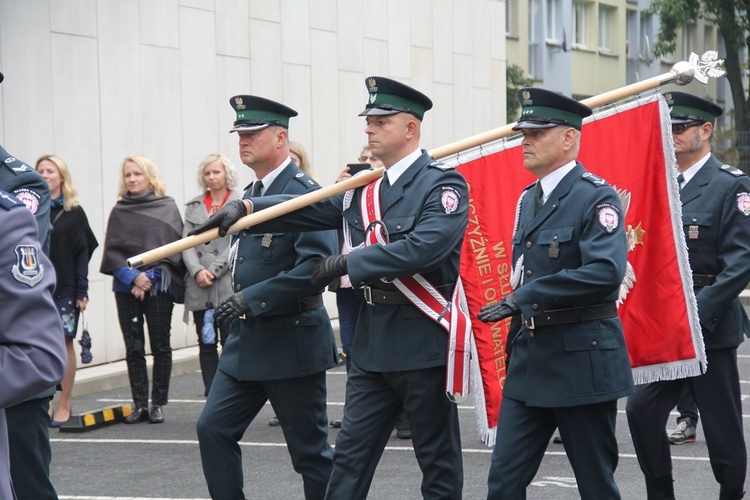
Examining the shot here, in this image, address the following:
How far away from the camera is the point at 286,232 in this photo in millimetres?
5621

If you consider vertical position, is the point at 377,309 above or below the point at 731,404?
above

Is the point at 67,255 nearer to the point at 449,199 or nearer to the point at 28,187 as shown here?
the point at 28,187

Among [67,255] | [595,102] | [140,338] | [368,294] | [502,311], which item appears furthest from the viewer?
[140,338]

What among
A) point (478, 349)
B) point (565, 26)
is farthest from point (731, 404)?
point (565, 26)

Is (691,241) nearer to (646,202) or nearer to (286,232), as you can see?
(646,202)

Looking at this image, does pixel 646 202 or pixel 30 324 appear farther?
pixel 646 202

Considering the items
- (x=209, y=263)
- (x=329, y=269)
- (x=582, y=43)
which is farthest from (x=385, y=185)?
(x=582, y=43)

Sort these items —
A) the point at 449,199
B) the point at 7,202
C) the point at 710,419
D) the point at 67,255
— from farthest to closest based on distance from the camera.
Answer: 1. the point at 67,255
2. the point at 710,419
3. the point at 449,199
4. the point at 7,202

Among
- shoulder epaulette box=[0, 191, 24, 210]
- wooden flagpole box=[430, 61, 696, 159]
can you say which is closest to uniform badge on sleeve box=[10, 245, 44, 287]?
shoulder epaulette box=[0, 191, 24, 210]

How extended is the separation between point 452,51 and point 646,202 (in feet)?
46.6

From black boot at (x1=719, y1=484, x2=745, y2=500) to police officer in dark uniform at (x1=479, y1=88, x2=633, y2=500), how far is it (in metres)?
1.42

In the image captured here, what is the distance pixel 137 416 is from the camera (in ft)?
32.1

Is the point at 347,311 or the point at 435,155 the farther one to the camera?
the point at 347,311

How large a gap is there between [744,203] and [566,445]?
189cm
